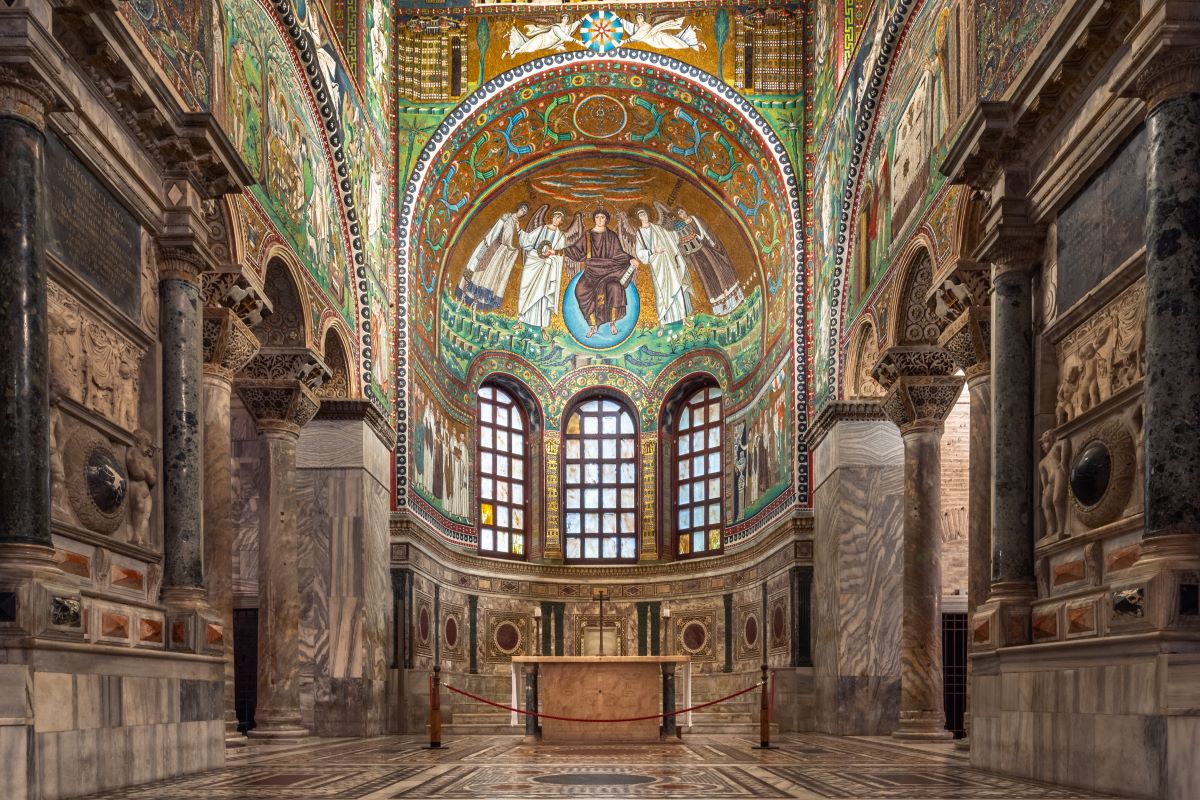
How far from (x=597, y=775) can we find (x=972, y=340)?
586 centimetres

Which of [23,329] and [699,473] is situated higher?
[23,329]

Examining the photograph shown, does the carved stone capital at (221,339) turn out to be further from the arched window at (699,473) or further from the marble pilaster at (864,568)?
the arched window at (699,473)

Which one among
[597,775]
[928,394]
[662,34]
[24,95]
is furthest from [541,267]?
[24,95]

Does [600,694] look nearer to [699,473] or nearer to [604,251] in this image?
[699,473]

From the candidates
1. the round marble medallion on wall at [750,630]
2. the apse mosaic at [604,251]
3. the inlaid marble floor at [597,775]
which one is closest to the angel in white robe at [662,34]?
the apse mosaic at [604,251]

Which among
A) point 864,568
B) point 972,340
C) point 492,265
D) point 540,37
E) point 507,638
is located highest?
point 540,37

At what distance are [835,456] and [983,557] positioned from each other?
7.30m

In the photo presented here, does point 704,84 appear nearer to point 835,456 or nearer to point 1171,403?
point 835,456

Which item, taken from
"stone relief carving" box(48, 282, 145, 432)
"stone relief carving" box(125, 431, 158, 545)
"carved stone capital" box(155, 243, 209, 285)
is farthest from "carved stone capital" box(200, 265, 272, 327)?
"stone relief carving" box(125, 431, 158, 545)

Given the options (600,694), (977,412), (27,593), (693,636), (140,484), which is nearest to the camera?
(27,593)

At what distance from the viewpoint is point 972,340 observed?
13.8m

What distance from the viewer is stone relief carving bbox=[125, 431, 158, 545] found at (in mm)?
10906

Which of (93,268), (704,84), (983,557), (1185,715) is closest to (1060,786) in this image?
(1185,715)

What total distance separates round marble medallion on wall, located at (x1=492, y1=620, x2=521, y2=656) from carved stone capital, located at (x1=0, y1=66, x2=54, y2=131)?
65.3 ft
